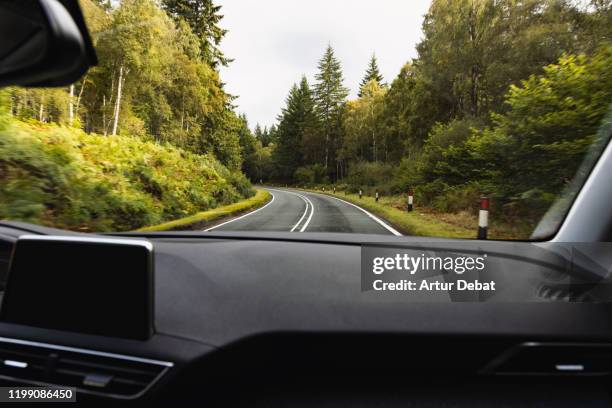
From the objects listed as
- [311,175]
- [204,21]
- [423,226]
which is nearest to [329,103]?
[311,175]

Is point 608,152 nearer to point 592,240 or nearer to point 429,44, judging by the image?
point 592,240

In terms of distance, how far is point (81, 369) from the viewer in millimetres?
1307

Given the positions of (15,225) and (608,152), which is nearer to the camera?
(608,152)

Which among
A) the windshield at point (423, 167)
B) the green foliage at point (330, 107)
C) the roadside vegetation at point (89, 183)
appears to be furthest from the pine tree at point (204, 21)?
the green foliage at point (330, 107)

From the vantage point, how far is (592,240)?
1.68 m

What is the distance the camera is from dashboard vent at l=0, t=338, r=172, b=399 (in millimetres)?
1274

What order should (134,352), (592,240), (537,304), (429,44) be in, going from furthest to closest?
(429,44)
(592,240)
(537,304)
(134,352)

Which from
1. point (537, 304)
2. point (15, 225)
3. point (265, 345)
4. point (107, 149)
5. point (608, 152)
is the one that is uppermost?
point (107, 149)

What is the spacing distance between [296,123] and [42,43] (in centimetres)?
5987

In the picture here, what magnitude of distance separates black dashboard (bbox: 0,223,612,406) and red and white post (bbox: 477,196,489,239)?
94 centimetres

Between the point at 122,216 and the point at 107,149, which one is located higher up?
the point at 107,149

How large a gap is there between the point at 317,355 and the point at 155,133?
24.5 metres

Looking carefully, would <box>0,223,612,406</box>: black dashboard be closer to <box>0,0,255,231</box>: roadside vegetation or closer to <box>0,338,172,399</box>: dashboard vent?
<box>0,338,172,399</box>: dashboard vent

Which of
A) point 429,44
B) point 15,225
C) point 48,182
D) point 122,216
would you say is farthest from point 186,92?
point 15,225
